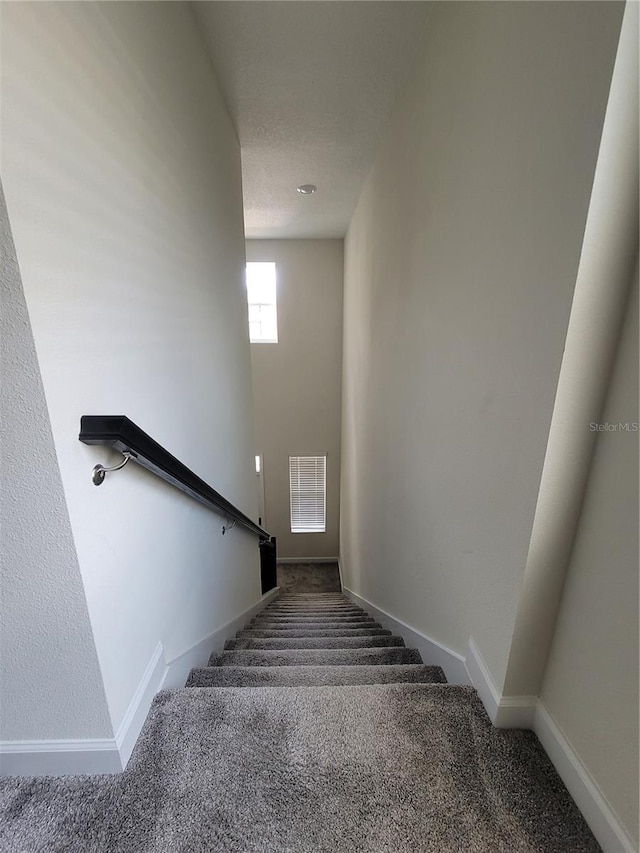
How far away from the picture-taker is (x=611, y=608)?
2.31 ft

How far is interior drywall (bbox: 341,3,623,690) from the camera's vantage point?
0.70 m

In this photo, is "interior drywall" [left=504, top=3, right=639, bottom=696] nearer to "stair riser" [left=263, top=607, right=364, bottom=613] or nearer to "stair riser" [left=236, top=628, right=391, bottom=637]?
"stair riser" [left=236, top=628, right=391, bottom=637]

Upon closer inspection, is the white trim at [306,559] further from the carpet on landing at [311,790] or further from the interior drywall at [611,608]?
the interior drywall at [611,608]

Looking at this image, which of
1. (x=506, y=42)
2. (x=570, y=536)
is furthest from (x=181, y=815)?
(x=506, y=42)

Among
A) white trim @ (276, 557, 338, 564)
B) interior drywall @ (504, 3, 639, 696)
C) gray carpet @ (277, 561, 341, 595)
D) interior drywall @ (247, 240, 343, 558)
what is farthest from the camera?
white trim @ (276, 557, 338, 564)

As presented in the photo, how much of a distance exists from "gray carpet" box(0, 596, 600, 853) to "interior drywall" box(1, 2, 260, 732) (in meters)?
0.17

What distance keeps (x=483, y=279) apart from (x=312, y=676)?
145 centimetres

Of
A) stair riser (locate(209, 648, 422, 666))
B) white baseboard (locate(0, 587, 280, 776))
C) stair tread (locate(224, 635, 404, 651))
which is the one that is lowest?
stair tread (locate(224, 635, 404, 651))

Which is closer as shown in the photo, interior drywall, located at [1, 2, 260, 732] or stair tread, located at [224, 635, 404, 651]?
interior drywall, located at [1, 2, 260, 732]

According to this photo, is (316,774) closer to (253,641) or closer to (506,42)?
(253,641)

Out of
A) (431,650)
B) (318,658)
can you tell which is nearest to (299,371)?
(318,658)

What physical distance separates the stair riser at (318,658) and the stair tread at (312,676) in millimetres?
203

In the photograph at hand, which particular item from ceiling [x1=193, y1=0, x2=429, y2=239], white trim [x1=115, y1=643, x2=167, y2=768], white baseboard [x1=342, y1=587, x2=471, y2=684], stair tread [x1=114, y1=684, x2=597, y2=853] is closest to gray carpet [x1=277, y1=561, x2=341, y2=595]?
white baseboard [x1=342, y1=587, x2=471, y2=684]

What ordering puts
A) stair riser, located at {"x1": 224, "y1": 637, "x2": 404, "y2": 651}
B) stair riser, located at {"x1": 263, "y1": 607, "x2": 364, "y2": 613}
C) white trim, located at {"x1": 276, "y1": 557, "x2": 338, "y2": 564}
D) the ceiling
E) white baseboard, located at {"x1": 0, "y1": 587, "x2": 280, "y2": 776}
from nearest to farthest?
white baseboard, located at {"x1": 0, "y1": 587, "x2": 280, "y2": 776}, the ceiling, stair riser, located at {"x1": 224, "y1": 637, "x2": 404, "y2": 651}, stair riser, located at {"x1": 263, "y1": 607, "x2": 364, "y2": 613}, white trim, located at {"x1": 276, "y1": 557, "x2": 338, "y2": 564}
